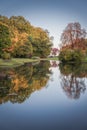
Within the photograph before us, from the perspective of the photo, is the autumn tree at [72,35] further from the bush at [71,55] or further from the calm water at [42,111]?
the calm water at [42,111]

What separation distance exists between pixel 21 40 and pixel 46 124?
46424 mm

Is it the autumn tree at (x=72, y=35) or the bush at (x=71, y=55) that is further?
the autumn tree at (x=72, y=35)

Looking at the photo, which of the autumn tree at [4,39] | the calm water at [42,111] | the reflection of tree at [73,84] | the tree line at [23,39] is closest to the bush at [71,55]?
the tree line at [23,39]

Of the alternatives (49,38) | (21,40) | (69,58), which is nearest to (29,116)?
(69,58)

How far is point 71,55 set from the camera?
162 feet

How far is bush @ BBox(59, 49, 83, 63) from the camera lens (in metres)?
49.2

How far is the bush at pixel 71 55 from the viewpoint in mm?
49156

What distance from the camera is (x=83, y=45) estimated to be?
61906 mm

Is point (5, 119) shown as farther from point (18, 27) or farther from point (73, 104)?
point (18, 27)

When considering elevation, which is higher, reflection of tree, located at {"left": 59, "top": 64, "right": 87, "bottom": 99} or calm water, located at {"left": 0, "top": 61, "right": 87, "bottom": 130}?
reflection of tree, located at {"left": 59, "top": 64, "right": 87, "bottom": 99}

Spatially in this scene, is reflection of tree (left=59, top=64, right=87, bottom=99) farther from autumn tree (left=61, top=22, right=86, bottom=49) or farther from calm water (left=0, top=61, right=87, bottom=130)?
autumn tree (left=61, top=22, right=86, bottom=49)

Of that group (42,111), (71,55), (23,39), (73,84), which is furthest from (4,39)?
(42,111)

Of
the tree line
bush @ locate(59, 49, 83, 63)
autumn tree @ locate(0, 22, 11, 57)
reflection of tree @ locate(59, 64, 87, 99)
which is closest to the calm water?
reflection of tree @ locate(59, 64, 87, 99)

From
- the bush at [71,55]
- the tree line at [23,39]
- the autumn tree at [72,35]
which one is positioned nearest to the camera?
the tree line at [23,39]
